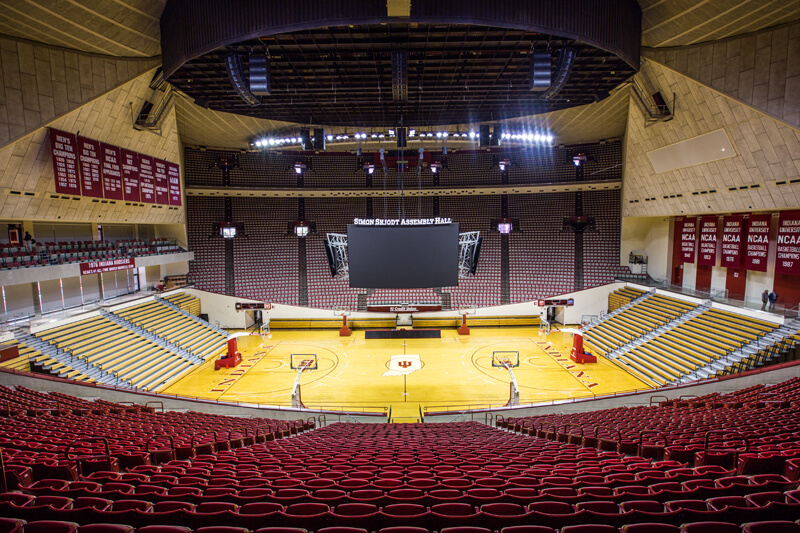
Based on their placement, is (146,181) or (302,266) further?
(302,266)

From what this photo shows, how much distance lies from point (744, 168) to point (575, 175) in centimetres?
1295

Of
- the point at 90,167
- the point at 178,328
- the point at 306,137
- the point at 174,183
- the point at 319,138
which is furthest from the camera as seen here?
the point at 174,183

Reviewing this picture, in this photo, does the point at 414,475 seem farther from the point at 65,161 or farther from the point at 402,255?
the point at 65,161

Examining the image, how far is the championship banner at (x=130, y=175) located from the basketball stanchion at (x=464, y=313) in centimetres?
1962

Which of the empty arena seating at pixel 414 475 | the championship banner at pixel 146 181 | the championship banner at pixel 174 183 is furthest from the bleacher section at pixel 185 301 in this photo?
the empty arena seating at pixel 414 475

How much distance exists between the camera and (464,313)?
2408 centimetres

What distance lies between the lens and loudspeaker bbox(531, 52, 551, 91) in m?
10.5

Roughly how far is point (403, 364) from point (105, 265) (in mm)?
15728

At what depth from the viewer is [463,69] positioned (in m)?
12.8

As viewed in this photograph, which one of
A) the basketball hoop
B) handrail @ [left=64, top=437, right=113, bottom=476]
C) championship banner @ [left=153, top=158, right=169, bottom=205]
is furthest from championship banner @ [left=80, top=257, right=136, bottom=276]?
handrail @ [left=64, top=437, right=113, bottom=476]

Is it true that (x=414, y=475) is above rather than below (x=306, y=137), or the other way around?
below

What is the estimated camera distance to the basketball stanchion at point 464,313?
76.1 ft

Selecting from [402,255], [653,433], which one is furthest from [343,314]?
[653,433]

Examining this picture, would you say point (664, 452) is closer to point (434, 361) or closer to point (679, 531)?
point (679, 531)
